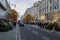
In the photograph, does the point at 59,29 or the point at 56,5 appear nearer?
the point at 59,29

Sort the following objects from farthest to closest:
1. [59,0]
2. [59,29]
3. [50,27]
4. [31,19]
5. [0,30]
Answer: [31,19]
[59,0]
[50,27]
[59,29]
[0,30]

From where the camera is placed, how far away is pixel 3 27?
4047 centimetres

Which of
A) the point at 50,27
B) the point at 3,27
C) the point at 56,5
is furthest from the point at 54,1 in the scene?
the point at 3,27

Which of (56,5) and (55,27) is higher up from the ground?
(56,5)

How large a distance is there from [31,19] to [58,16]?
9650 cm

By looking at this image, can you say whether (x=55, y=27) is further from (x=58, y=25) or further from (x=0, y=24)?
(x=0, y=24)

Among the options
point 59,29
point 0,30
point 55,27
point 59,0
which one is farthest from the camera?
point 59,0

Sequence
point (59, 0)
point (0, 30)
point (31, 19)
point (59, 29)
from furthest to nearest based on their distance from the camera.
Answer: point (31, 19) < point (59, 0) < point (59, 29) < point (0, 30)

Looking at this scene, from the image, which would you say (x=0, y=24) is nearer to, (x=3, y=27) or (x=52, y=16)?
(x=3, y=27)

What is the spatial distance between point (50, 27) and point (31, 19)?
132442 mm

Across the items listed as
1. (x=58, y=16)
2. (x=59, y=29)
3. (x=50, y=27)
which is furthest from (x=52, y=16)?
(x=59, y=29)

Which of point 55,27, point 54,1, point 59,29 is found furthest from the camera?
point 54,1

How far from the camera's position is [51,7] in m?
96.6

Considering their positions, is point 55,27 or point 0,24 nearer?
point 0,24
